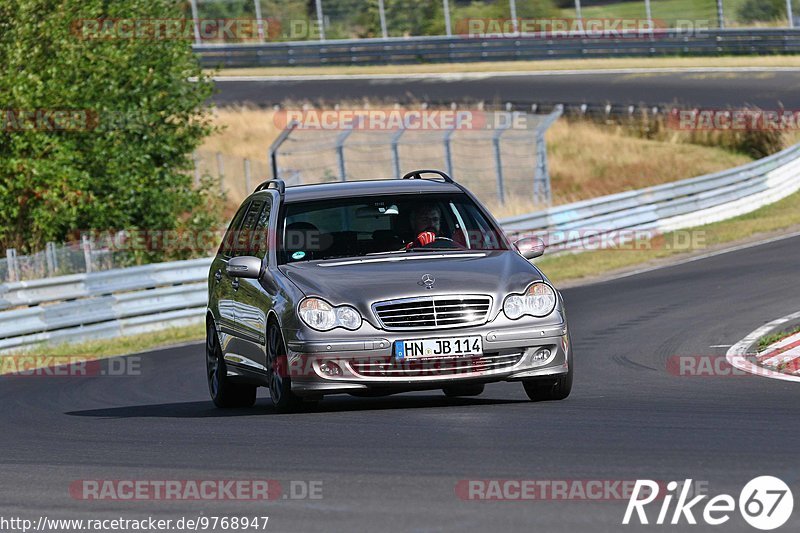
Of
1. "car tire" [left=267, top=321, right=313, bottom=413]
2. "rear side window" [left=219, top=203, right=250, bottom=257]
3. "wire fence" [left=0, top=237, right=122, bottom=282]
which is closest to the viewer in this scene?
"car tire" [left=267, top=321, right=313, bottom=413]

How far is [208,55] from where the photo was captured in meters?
55.0

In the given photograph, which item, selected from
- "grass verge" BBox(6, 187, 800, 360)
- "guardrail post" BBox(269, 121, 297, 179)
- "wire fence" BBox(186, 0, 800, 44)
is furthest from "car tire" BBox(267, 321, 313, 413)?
"wire fence" BBox(186, 0, 800, 44)

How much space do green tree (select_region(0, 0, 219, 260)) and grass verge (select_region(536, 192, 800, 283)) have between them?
711 cm

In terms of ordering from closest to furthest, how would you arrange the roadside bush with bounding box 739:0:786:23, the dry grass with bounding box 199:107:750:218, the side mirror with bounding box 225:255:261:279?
the side mirror with bounding box 225:255:261:279 < the dry grass with bounding box 199:107:750:218 < the roadside bush with bounding box 739:0:786:23

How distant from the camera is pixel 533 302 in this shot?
9836 millimetres

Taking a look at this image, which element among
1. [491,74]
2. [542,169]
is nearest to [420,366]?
[542,169]

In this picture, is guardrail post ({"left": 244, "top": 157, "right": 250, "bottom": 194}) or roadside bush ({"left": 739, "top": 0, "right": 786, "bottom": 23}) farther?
roadside bush ({"left": 739, "top": 0, "right": 786, "bottom": 23})

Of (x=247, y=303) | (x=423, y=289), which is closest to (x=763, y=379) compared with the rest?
(x=423, y=289)

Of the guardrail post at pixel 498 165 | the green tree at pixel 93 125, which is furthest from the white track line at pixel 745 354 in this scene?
the guardrail post at pixel 498 165

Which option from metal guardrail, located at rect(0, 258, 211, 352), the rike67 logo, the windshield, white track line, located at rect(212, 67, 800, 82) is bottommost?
metal guardrail, located at rect(0, 258, 211, 352)

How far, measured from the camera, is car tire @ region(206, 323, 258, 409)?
11641 mm

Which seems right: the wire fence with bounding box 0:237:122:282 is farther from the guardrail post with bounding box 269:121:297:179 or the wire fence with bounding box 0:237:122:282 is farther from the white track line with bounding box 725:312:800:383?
the white track line with bounding box 725:312:800:383

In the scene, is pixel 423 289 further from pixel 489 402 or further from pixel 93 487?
pixel 93 487

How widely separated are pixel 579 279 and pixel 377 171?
1375 cm
